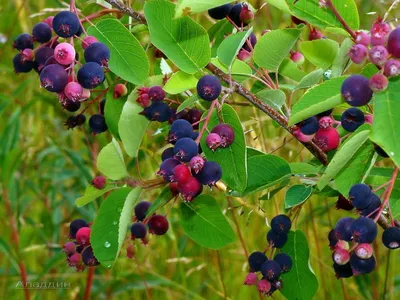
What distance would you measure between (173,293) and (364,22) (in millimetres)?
1371

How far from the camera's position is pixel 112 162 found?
4.09ft

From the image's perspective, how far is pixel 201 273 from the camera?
261 centimetres

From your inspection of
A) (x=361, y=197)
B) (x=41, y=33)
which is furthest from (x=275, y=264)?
(x=41, y=33)

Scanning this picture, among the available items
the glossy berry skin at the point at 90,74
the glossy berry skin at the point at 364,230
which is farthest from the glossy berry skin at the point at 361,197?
the glossy berry skin at the point at 90,74

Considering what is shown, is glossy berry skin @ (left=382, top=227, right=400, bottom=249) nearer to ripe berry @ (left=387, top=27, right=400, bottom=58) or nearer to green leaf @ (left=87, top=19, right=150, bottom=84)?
ripe berry @ (left=387, top=27, right=400, bottom=58)

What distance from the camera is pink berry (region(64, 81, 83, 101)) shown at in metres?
1.09

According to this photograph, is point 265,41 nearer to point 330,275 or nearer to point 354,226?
Answer: point 354,226

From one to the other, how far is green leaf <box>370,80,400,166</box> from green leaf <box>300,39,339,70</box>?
32 cm

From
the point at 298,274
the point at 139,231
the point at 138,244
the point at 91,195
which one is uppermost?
the point at 91,195

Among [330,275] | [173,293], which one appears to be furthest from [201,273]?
[330,275]

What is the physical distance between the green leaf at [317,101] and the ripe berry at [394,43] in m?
0.09

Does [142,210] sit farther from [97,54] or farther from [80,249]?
[97,54]

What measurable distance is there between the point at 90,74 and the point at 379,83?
0.46 m

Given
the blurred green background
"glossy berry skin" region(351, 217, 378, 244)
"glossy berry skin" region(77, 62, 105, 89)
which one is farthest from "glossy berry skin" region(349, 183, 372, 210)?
the blurred green background
